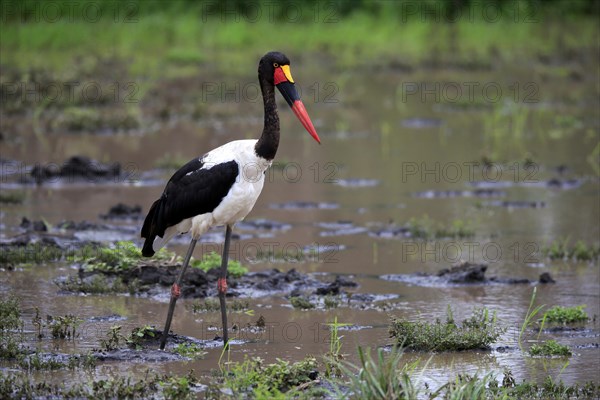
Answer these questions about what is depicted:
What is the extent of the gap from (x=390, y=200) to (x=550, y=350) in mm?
5092

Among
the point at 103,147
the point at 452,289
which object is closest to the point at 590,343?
the point at 452,289

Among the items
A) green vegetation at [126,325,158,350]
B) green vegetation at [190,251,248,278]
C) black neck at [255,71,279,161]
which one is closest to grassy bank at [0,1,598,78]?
green vegetation at [190,251,248,278]

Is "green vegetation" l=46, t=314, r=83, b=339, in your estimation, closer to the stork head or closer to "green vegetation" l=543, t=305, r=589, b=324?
the stork head

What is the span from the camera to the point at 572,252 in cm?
952

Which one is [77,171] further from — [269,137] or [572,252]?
[269,137]

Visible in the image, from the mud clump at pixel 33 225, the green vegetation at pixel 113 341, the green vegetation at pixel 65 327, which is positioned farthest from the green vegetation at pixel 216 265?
the mud clump at pixel 33 225

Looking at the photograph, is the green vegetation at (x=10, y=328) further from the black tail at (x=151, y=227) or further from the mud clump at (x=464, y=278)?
the mud clump at (x=464, y=278)

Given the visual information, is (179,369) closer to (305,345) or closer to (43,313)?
(305,345)

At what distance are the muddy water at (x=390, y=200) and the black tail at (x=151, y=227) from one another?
1.66 feet

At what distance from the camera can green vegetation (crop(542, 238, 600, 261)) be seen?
9438mm

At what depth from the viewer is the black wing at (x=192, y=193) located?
273 inches

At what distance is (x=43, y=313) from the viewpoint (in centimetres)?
768

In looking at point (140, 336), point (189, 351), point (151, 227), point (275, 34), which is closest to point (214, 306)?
point (151, 227)

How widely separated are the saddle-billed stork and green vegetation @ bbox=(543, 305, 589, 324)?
2117mm
